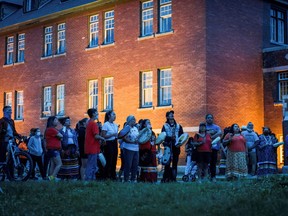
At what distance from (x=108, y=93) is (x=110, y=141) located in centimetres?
1521

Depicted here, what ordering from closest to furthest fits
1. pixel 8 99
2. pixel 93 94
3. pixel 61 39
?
pixel 93 94, pixel 61 39, pixel 8 99

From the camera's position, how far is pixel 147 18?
2942 centimetres

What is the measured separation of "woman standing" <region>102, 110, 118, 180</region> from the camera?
622 inches

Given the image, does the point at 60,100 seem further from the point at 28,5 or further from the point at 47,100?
the point at 28,5

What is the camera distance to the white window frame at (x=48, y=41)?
34688 millimetres

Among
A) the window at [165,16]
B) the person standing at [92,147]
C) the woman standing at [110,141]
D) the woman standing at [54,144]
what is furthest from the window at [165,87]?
the person standing at [92,147]

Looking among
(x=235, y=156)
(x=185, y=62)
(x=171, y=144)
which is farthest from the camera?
(x=185, y=62)

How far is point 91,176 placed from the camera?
15.3 meters

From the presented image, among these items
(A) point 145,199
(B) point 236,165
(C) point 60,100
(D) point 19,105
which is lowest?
(A) point 145,199

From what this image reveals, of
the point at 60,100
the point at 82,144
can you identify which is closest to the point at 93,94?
the point at 60,100

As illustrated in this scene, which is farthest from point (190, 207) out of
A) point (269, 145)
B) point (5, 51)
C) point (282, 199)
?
point (5, 51)

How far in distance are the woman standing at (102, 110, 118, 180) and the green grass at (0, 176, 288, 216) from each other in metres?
2.61

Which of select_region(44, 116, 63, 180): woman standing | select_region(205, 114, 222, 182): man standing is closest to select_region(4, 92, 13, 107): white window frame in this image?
select_region(205, 114, 222, 182): man standing

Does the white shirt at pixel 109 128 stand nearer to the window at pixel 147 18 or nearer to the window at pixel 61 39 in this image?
the window at pixel 147 18
